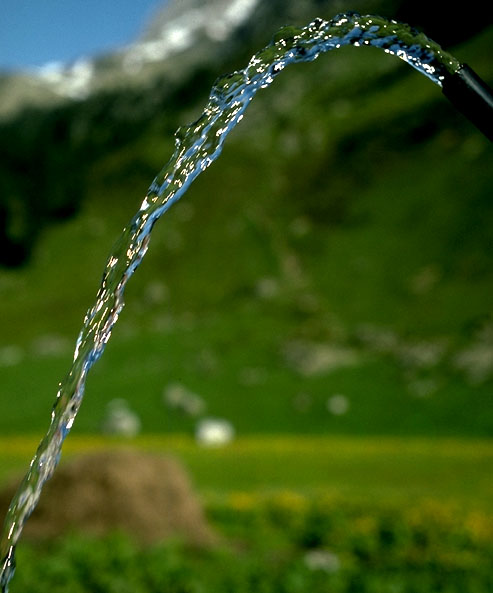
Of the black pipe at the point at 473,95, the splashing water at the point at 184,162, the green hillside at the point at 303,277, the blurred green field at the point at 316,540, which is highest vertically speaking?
the green hillside at the point at 303,277

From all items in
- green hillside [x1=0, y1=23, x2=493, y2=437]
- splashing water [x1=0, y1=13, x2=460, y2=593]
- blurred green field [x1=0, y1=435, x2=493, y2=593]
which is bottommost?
splashing water [x1=0, y1=13, x2=460, y2=593]

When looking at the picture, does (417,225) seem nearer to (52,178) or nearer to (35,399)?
(35,399)

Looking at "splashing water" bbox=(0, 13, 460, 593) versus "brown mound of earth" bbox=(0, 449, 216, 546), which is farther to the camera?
"brown mound of earth" bbox=(0, 449, 216, 546)

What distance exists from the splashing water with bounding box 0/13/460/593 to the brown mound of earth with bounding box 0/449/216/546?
5814 mm

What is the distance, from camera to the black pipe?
297cm

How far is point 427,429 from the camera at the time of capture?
28422 millimetres

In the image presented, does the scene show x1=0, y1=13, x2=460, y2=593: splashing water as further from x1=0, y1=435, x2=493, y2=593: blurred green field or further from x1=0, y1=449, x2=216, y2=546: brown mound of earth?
x1=0, y1=449, x2=216, y2=546: brown mound of earth

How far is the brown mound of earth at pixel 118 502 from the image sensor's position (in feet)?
29.7

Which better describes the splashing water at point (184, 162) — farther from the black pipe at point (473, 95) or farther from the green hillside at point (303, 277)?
the green hillside at point (303, 277)

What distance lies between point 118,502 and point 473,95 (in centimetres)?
707

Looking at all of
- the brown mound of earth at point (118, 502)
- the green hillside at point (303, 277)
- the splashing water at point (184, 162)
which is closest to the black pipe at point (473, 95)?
the splashing water at point (184, 162)

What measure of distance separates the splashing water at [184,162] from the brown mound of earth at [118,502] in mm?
5814

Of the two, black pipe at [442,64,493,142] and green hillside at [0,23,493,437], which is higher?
green hillside at [0,23,493,437]

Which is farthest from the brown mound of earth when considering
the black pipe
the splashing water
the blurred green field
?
the black pipe
